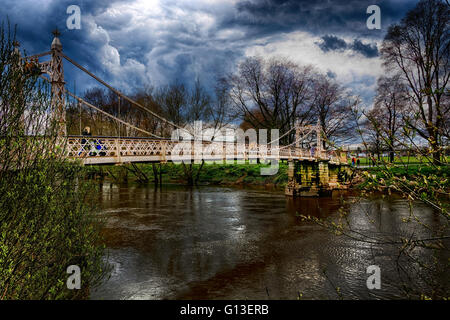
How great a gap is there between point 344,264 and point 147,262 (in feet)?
15.7

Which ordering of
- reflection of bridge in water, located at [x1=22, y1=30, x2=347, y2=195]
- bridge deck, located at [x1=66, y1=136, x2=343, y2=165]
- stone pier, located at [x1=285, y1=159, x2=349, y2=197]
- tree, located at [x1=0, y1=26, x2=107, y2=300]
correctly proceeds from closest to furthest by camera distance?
tree, located at [x1=0, y1=26, x2=107, y2=300], reflection of bridge in water, located at [x1=22, y1=30, x2=347, y2=195], bridge deck, located at [x1=66, y1=136, x2=343, y2=165], stone pier, located at [x1=285, y1=159, x2=349, y2=197]

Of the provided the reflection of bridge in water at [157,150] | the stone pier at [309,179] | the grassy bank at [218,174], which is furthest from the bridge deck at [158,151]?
the grassy bank at [218,174]

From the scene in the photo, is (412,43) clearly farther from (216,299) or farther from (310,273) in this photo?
(216,299)

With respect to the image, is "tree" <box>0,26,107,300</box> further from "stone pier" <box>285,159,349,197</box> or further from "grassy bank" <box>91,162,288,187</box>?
"grassy bank" <box>91,162,288,187</box>

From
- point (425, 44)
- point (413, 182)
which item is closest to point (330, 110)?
point (425, 44)

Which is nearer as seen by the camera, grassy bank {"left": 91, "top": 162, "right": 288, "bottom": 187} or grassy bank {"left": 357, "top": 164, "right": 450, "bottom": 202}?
grassy bank {"left": 357, "top": 164, "right": 450, "bottom": 202}

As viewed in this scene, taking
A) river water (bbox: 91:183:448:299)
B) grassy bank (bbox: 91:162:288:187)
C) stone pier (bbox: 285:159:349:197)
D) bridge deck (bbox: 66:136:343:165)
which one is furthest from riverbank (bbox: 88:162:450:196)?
river water (bbox: 91:183:448:299)

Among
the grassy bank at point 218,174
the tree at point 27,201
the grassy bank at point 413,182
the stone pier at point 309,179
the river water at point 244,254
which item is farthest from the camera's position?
the grassy bank at point 218,174

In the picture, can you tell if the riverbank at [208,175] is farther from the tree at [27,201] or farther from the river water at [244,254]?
the tree at [27,201]

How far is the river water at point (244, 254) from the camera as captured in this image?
6.23 meters

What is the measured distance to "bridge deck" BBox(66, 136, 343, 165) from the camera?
33.9ft

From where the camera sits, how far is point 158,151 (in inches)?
542
